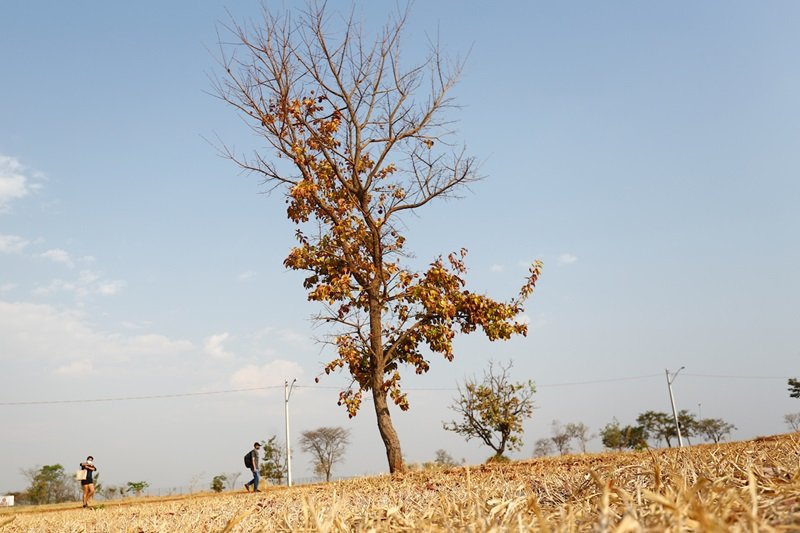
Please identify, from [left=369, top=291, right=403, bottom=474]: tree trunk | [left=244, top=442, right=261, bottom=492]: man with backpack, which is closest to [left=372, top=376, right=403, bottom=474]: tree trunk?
[left=369, top=291, right=403, bottom=474]: tree trunk

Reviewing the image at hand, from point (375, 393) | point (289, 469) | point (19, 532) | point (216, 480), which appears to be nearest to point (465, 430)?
point (289, 469)

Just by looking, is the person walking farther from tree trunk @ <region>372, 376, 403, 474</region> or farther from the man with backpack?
tree trunk @ <region>372, 376, 403, 474</region>

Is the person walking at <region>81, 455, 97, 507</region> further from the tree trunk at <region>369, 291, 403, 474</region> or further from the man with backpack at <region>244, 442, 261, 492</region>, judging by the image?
the tree trunk at <region>369, 291, 403, 474</region>

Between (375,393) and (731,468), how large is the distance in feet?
53.6

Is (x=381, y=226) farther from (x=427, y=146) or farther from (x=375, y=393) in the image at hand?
(x=375, y=393)

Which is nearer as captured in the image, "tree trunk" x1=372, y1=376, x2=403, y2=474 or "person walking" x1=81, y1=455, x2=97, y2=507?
"tree trunk" x1=372, y1=376, x2=403, y2=474

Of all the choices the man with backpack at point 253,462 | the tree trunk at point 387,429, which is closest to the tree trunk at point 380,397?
the tree trunk at point 387,429

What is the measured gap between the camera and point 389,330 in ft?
61.0

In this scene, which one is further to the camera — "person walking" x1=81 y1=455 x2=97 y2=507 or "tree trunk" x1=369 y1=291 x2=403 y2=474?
"person walking" x1=81 y1=455 x2=97 y2=507

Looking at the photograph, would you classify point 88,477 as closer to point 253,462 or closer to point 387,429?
point 253,462

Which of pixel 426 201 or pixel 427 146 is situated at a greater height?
pixel 427 146

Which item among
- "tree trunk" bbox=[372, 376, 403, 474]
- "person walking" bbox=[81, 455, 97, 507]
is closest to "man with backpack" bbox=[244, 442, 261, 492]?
"person walking" bbox=[81, 455, 97, 507]

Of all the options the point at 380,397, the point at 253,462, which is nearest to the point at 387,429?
the point at 380,397

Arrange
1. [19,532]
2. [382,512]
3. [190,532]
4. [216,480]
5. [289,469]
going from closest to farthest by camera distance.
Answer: [382,512] < [190,532] < [19,532] < [289,469] < [216,480]
